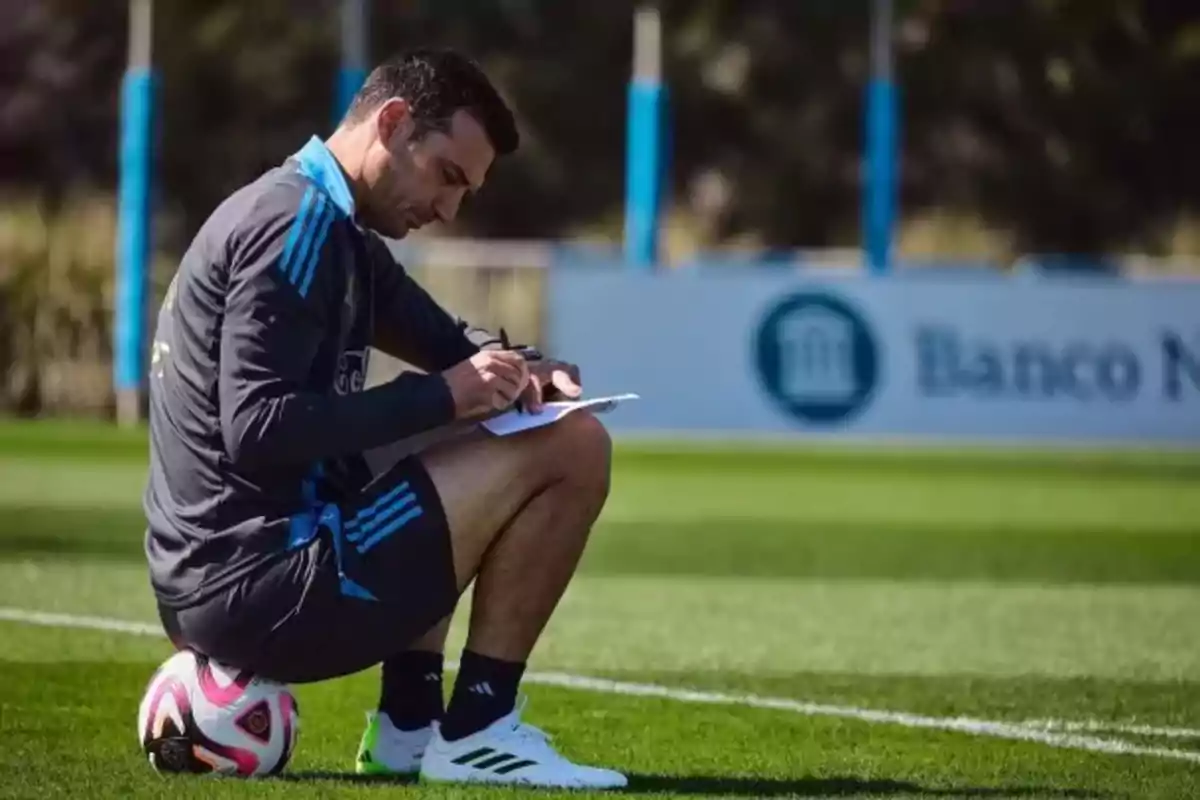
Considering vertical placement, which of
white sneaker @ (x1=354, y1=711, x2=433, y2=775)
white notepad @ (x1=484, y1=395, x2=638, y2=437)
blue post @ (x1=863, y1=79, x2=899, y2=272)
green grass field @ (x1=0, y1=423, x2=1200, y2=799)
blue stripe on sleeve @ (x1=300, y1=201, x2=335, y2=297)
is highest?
blue post @ (x1=863, y1=79, x2=899, y2=272)

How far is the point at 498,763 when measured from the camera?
6.00m

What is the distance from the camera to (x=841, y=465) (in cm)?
2073

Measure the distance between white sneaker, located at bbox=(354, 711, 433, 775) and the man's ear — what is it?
4.26 feet

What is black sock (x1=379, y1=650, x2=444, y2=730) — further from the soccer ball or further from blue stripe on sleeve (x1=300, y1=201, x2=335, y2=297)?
blue stripe on sleeve (x1=300, y1=201, x2=335, y2=297)

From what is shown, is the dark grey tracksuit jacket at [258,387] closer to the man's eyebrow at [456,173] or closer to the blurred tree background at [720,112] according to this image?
the man's eyebrow at [456,173]

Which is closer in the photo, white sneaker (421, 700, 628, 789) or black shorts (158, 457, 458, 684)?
black shorts (158, 457, 458, 684)

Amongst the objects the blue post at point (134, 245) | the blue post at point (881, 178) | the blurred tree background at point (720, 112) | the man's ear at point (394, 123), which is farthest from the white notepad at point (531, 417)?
the blurred tree background at point (720, 112)

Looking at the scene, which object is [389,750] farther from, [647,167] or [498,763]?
[647,167]

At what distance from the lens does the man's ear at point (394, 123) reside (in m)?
5.85

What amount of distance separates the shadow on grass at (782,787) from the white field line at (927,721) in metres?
0.79

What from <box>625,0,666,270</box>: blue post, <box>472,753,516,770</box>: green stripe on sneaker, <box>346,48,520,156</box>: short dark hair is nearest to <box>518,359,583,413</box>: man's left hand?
<box>346,48,520,156</box>: short dark hair

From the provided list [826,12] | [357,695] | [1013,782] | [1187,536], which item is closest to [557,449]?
[1013,782]

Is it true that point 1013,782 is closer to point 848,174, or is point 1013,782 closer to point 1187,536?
point 1187,536

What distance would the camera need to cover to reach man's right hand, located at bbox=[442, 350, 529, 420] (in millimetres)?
5797
